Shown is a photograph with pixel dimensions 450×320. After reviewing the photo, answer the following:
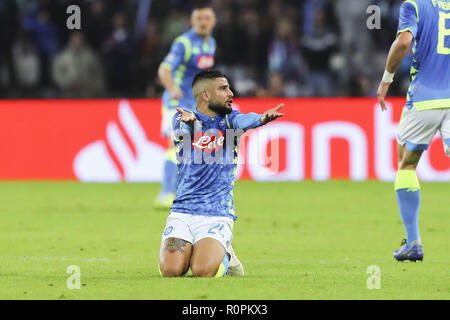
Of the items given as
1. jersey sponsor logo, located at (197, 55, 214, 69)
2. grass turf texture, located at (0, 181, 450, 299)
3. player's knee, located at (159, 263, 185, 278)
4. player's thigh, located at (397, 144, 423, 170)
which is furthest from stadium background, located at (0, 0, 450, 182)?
player's knee, located at (159, 263, 185, 278)

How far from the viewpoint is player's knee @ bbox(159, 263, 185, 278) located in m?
6.97

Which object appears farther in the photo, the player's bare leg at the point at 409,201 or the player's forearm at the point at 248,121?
the player's bare leg at the point at 409,201

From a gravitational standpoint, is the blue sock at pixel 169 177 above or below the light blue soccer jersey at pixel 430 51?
below

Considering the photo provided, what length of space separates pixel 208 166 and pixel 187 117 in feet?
1.44

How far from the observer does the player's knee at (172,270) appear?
6.97 m

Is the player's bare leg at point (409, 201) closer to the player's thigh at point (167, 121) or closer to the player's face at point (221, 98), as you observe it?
the player's face at point (221, 98)

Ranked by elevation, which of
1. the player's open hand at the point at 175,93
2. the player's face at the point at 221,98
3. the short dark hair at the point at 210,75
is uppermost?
the short dark hair at the point at 210,75

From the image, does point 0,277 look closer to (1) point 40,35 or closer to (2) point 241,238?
(2) point 241,238

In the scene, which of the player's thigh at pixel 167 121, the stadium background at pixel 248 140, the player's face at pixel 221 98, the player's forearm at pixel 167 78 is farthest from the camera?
the player's thigh at pixel 167 121

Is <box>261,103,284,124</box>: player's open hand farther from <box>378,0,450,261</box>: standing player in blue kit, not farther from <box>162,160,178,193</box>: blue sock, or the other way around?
<box>162,160,178,193</box>: blue sock

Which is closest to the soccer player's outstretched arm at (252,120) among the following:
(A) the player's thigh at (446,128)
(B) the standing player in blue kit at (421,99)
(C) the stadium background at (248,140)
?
(B) the standing player in blue kit at (421,99)

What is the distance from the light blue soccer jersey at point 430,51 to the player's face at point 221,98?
155cm

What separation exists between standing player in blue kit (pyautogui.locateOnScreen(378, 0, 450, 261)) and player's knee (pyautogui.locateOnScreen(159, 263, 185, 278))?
197 cm

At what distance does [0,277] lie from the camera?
7.05 m
